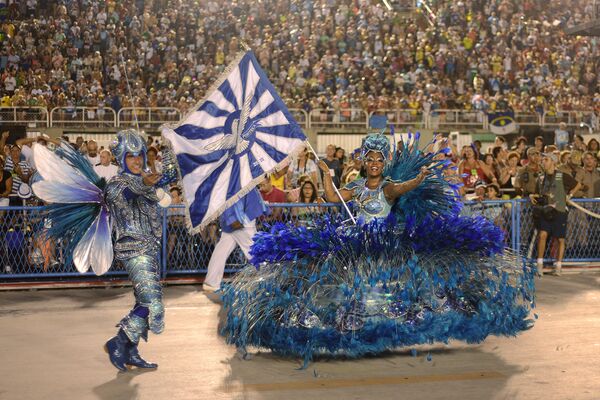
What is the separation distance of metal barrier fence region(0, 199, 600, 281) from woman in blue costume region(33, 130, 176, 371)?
386cm

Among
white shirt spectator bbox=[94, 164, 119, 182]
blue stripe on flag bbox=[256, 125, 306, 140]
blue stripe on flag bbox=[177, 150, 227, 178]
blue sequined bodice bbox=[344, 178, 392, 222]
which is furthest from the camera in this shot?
white shirt spectator bbox=[94, 164, 119, 182]

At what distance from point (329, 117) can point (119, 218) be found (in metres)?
15.1

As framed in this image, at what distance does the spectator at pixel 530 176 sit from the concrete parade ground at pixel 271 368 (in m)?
4.42

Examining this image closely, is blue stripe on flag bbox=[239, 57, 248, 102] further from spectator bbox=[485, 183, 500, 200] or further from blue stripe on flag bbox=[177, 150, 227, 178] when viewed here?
spectator bbox=[485, 183, 500, 200]

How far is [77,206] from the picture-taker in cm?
736

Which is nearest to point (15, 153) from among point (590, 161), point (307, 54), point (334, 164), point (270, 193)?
point (270, 193)

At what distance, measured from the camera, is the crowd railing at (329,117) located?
2053 centimetres

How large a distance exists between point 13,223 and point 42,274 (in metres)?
0.76

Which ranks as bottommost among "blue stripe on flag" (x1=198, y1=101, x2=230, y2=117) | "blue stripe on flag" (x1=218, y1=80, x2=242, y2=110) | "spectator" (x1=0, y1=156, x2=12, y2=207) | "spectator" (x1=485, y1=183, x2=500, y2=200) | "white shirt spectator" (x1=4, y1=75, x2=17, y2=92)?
"spectator" (x1=485, y1=183, x2=500, y2=200)

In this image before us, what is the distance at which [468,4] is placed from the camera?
98.9 ft

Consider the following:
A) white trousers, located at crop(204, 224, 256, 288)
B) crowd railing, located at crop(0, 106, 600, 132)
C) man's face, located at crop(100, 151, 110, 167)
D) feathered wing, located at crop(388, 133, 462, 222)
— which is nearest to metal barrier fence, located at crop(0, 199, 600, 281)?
white trousers, located at crop(204, 224, 256, 288)

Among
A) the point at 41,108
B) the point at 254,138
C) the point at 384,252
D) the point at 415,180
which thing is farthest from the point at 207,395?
the point at 41,108

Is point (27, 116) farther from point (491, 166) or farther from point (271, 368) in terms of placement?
point (271, 368)

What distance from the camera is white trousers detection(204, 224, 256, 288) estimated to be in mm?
11344
